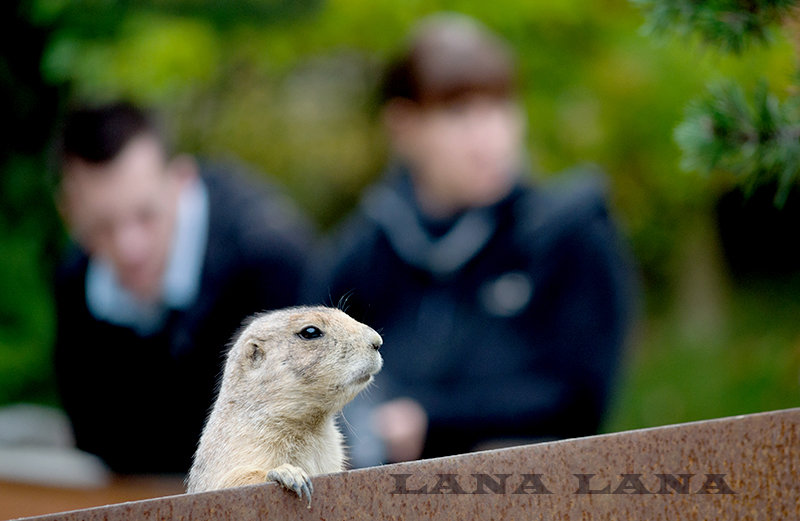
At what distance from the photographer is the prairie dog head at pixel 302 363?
2.07m

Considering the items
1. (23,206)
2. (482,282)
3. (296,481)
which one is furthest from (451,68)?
(23,206)

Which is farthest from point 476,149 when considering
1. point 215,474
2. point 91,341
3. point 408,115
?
point 215,474

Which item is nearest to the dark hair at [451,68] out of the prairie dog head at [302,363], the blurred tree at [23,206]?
the prairie dog head at [302,363]

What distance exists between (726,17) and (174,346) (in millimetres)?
3573

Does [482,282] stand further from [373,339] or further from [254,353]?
[373,339]

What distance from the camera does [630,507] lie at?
1.72 meters

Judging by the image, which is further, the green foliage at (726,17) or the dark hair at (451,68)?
the dark hair at (451,68)

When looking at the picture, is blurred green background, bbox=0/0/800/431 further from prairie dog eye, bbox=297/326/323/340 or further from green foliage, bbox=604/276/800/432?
prairie dog eye, bbox=297/326/323/340

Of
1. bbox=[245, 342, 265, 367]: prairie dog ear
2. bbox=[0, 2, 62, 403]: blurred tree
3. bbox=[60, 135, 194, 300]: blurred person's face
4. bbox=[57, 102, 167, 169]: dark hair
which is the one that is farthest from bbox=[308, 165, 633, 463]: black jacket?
bbox=[0, 2, 62, 403]: blurred tree

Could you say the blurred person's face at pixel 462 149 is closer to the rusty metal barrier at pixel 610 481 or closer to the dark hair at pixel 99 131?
the dark hair at pixel 99 131

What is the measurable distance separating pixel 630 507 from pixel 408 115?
3489 millimetres

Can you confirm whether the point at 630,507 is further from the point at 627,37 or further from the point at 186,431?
the point at 627,37

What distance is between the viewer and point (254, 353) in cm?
230

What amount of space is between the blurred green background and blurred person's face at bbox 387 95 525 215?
111cm
